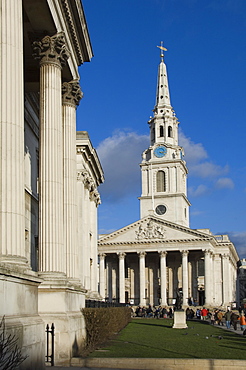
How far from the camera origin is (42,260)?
17.6 meters

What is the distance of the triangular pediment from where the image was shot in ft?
321

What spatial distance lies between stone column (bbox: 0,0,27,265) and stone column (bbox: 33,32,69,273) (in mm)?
4769

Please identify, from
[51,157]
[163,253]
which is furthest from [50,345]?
[163,253]

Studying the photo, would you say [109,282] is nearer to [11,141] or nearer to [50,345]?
[50,345]

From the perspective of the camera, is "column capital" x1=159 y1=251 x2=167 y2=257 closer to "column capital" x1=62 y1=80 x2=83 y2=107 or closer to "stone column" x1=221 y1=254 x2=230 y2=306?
"stone column" x1=221 y1=254 x2=230 y2=306

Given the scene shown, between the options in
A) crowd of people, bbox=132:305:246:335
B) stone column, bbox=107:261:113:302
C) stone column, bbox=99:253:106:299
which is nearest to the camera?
crowd of people, bbox=132:305:246:335

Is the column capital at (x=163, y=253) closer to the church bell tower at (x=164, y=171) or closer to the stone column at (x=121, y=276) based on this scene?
the stone column at (x=121, y=276)

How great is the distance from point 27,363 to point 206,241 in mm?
85099

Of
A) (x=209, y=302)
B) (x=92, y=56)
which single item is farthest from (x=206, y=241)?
(x=92, y=56)

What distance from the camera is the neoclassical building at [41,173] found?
12633 millimetres

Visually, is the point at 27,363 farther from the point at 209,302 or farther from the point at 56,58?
the point at 209,302

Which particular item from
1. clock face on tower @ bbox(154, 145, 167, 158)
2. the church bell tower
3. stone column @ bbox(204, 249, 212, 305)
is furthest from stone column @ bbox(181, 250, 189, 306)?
clock face on tower @ bbox(154, 145, 167, 158)

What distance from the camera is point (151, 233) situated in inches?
3910

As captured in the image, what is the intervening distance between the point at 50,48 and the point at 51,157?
3.47 meters
